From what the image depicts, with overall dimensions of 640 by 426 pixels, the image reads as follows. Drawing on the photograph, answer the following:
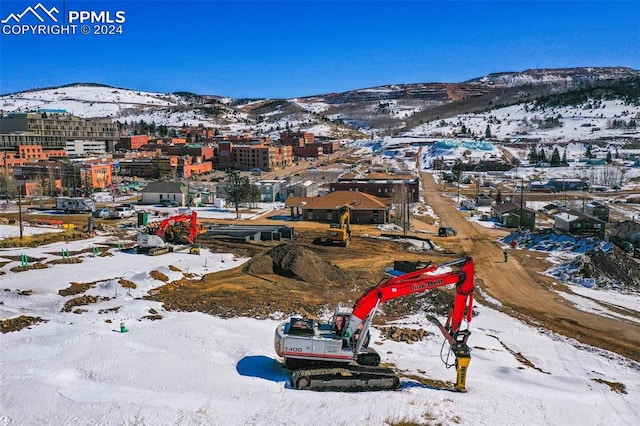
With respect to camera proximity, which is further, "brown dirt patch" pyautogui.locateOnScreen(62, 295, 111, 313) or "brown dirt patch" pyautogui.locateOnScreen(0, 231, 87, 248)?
"brown dirt patch" pyautogui.locateOnScreen(0, 231, 87, 248)

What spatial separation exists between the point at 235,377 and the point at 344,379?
257cm

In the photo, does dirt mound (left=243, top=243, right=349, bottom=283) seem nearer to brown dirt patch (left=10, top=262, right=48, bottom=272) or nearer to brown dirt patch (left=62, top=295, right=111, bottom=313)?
brown dirt patch (left=62, top=295, right=111, bottom=313)

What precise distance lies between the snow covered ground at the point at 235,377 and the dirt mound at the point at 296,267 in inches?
242

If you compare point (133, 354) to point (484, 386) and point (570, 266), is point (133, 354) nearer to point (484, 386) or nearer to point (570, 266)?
point (484, 386)

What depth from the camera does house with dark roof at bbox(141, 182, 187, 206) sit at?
48719mm

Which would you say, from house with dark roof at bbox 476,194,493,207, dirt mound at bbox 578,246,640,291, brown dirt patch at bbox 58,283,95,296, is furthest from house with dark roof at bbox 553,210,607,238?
brown dirt patch at bbox 58,283,95,296

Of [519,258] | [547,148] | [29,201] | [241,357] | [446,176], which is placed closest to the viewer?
[241,357]

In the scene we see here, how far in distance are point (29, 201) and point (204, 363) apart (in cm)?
4692

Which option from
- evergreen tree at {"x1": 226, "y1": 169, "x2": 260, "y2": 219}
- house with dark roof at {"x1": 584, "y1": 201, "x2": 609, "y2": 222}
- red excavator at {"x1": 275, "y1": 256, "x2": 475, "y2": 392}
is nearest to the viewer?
red excavator at {"x1": 275, "y1": 256, "x2": 475, "y2": 392}

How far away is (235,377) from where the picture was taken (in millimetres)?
11594

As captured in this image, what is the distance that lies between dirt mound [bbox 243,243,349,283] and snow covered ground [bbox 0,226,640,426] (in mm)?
6150

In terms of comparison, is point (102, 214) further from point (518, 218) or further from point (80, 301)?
Result: point (518, 218)

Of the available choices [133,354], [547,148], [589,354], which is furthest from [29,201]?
[547,148]

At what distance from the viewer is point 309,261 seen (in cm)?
2356
